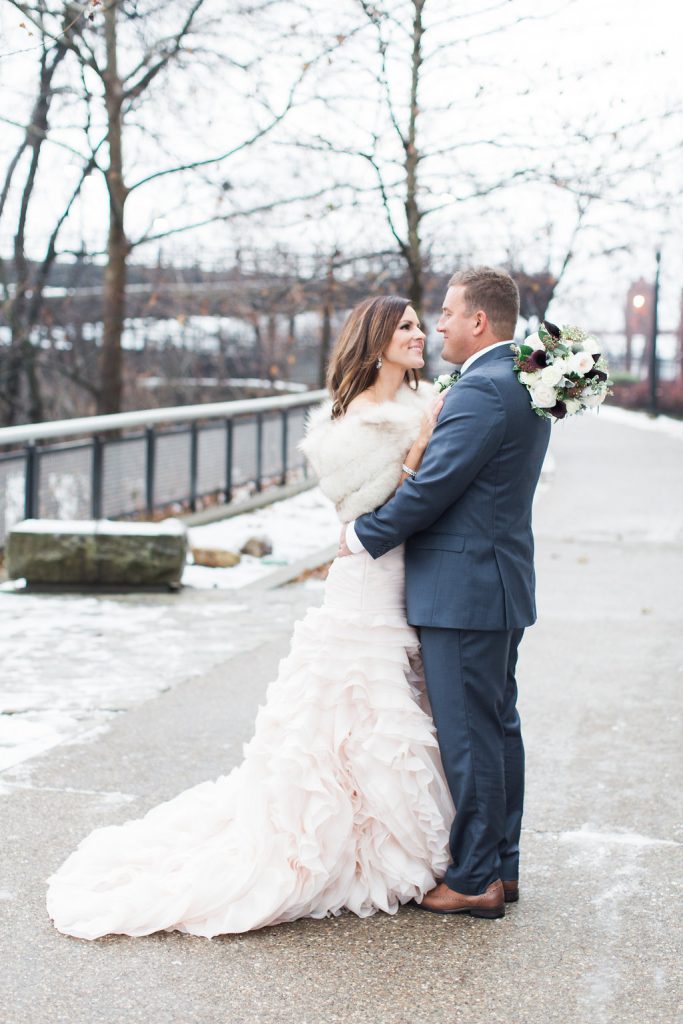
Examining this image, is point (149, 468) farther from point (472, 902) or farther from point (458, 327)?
point (472, 902)

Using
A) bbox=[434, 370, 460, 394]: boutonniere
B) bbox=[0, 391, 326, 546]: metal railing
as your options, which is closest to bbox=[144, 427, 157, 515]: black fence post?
bbox=[0, 391, 326, 546]: metal railing

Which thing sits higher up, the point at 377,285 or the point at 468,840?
the point at 377,285

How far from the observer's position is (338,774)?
4.08 m

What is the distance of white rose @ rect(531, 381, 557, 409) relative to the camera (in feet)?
12.9

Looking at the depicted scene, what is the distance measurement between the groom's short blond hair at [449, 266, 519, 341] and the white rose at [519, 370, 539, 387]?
16cm

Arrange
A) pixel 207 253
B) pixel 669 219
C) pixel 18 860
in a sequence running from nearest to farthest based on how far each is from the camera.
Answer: pixel 18 860, pixel 669 219, pixel 207 253

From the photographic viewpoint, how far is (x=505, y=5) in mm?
13281

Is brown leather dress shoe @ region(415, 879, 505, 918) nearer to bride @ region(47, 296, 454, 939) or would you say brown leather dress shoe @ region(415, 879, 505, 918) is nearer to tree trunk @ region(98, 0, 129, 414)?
bride @ region(47, 296, 454, 939)

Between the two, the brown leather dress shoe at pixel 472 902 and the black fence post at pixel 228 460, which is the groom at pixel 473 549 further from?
the black fence post at pixel 228 460

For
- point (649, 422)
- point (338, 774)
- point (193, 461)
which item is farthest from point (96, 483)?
point (649, 422)

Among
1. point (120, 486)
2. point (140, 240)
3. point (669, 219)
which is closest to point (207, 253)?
point (140, 240)

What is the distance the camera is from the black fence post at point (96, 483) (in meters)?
11.6

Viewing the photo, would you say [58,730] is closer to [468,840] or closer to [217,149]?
[468,840]

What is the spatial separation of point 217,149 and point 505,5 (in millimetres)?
4898
